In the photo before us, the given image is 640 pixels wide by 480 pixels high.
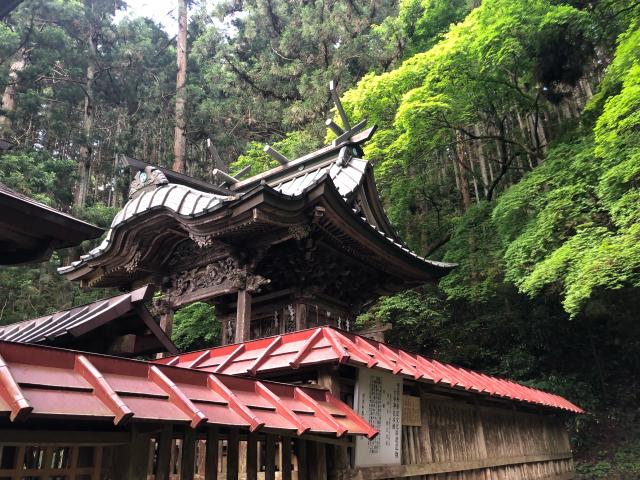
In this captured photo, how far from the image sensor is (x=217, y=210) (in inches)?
263

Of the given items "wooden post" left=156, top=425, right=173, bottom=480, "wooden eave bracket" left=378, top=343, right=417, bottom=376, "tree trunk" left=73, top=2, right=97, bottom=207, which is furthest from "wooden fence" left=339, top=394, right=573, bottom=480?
"tree trunk" left=73, top=2, right=97, bottom=207

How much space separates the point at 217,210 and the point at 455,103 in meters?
8.70

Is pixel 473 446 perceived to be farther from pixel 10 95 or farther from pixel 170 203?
pixel 10 95

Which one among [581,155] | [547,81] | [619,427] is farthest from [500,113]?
[619,427]

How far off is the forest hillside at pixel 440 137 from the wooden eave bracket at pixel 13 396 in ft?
27.5

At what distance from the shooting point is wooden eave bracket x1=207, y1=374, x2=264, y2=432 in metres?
3.46

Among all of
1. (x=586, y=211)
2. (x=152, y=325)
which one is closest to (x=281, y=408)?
(x=152, y=325)

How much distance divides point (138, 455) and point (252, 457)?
1.02m

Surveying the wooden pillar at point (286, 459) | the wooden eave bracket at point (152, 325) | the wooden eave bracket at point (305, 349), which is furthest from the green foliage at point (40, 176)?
the wooden pillar at point (286, 459)

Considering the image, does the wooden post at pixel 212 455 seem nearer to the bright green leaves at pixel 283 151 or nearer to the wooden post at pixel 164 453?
the wooden post at pixel 164 453

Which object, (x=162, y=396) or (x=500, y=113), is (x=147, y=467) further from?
(x=500, y=113)

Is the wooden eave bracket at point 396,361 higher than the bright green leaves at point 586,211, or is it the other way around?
the bright green leaves at point 586,211

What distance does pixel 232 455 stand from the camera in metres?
3.85

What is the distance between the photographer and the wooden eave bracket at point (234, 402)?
3.46 meters
